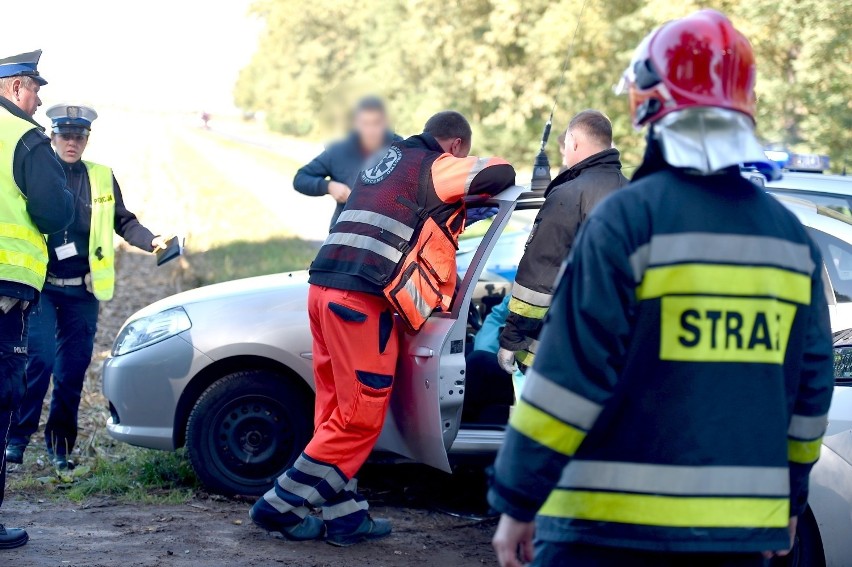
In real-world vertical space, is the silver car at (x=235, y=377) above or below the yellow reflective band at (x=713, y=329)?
below

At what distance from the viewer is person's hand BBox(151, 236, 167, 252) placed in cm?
622

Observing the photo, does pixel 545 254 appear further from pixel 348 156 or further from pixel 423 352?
pixel 348 156

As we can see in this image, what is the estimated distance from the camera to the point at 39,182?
4648 mm

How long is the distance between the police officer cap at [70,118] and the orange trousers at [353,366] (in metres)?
2.25

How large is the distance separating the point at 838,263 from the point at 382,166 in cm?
227

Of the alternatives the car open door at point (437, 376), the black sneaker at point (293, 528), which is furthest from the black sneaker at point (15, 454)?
the car open door at point (437, 376)

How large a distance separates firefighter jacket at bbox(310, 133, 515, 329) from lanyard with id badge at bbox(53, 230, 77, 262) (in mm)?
2035

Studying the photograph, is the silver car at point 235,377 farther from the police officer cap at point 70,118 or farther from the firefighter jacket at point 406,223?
the police officer cap at point 70,118

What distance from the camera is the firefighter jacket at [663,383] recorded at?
211 cm

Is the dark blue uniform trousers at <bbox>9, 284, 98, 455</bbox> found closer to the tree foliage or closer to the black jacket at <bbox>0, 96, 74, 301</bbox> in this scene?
the black jacket at <bbox>0, 96, 74, 301</bbox>

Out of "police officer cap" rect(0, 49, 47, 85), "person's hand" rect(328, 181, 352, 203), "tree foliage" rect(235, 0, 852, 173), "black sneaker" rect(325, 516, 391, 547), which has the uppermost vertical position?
"tree foliage" rect(235, 0, 852, 173)

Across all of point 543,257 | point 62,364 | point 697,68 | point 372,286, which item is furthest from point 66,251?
point 697,68


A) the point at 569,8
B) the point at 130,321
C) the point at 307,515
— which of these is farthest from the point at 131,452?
the point at 569,8

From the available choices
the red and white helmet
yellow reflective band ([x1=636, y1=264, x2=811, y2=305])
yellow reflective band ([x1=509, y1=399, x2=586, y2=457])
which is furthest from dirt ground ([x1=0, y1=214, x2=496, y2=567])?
the red and white helmet
